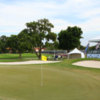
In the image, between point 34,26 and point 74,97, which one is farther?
point 34,26

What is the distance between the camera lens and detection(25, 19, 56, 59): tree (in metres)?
34.0

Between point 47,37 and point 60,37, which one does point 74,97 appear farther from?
Result: point 60,37

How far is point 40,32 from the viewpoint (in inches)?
1367

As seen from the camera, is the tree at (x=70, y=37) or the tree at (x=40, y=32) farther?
the tree at (x=70, y=37)

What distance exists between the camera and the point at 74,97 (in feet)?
18.5

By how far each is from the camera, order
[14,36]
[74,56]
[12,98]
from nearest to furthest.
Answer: [12,98] → [74,56] → [14,36]

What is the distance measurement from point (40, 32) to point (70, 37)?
57.7ft

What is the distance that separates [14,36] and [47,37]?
1269 cm

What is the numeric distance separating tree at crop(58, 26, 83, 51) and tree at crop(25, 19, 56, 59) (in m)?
15.5

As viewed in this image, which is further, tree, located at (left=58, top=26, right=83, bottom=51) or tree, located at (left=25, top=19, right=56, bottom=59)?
tree, located at (left=58, top=26, right=83, bottom=51)

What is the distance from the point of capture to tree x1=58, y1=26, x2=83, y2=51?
A: 49.6 meters

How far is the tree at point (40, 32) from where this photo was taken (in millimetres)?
34000

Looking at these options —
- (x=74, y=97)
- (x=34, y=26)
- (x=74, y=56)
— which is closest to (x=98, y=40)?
(x=74, y=56)

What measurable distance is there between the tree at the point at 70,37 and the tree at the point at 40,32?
15471 millimetres
